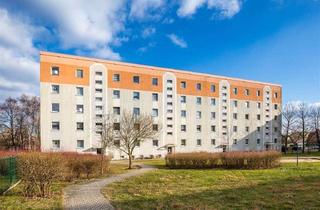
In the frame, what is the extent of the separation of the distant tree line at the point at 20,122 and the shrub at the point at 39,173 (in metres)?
42.1

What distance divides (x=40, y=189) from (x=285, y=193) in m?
10.8

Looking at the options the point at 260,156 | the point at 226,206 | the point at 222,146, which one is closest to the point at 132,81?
the point at 222,146

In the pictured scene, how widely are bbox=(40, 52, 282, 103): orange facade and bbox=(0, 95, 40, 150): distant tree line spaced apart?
1909 cm

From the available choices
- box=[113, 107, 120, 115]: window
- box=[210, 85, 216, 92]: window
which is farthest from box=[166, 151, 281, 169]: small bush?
box=[210, 85, 216, 92]: window

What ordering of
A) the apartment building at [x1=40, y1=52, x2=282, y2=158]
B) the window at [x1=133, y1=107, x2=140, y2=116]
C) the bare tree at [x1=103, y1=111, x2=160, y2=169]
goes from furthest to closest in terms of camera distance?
the window at [x1=133, y1=107, x2=140, y2=116], the apartment building at [x1=40, y1=52, x2=282, y2=158], the bare tree at [x1=103, y1=111, x2=160, y2=169]

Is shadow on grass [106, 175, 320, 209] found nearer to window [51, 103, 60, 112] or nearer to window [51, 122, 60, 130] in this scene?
window [51, 122, 60, 130]

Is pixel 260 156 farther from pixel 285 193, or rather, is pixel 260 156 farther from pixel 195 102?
pixel 195 102

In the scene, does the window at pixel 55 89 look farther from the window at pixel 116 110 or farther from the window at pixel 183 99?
the window at pixel 183 99

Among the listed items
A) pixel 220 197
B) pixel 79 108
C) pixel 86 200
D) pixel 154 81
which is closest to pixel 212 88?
pixel 154 81

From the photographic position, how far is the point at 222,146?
5147cm

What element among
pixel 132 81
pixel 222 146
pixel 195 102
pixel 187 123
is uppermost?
pixel 132 81

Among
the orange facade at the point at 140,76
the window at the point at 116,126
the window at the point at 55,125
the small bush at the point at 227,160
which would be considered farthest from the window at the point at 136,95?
the small bush at the point at 227,160

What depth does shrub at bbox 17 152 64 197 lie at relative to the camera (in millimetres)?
11750

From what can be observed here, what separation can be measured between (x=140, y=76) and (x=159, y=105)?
5.89 m
